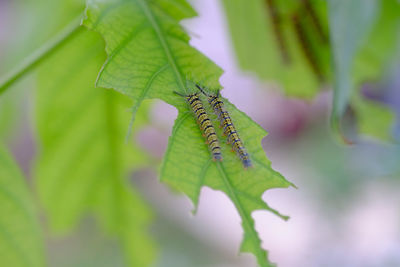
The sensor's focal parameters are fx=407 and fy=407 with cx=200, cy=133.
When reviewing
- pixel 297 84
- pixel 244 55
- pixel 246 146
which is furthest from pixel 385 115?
pixel 246 146

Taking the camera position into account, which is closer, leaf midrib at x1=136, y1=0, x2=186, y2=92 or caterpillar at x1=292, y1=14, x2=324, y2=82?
leaf midrib at x1=136, y1=0, x2=186, y2=92

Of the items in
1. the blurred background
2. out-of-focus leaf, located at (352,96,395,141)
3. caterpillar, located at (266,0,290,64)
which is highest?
the blurred background

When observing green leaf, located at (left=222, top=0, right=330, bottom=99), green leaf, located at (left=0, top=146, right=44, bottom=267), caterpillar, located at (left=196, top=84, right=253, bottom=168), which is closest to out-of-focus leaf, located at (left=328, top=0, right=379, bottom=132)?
caterpillar, located at (left=196, top=84, right=253, bottom=168)

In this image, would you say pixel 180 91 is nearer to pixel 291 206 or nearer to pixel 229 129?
pixel 229 129

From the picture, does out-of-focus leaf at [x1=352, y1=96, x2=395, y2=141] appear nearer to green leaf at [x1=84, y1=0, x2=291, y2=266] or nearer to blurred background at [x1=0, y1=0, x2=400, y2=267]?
green leaf at [x1=84, y1=0, x2=291, y2=266]

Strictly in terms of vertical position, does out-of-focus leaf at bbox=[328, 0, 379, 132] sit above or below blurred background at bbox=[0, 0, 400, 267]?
below

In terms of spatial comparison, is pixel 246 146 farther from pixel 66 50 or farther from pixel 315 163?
pixel 315 163

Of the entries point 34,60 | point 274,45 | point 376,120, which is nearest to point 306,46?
point 274,45
